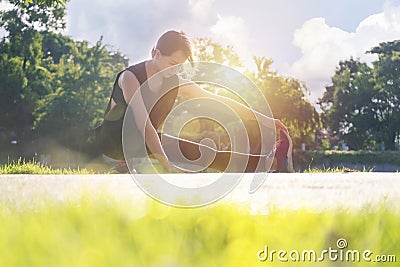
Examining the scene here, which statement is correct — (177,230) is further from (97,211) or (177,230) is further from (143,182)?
(143,182)

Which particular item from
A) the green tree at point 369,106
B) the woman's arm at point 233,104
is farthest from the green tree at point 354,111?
the woman's arm at point 233,104

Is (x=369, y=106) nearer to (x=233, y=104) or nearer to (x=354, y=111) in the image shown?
(x=354, y=111)

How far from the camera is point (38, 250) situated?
1145mm

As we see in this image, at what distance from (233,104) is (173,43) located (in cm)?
89

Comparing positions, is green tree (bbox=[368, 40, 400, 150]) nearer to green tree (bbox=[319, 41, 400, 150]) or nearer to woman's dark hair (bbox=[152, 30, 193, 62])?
green tree (bbox=[319, 41, 400, 150])

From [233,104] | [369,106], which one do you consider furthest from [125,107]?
[369,106]

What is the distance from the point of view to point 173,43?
4645 millimetres

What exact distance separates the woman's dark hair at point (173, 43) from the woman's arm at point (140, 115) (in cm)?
39

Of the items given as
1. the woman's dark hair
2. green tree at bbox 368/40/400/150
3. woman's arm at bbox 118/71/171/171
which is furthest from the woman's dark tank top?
green tree at bbox 368/40/400/150

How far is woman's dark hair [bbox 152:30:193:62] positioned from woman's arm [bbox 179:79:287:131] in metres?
0.43

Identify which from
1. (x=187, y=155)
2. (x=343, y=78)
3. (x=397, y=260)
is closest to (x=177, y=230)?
(x=397, y=260)

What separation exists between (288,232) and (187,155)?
360cm

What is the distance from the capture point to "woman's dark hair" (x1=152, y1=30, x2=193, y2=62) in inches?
182

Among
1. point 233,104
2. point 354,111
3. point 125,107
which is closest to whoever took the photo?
point 125,107
